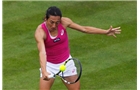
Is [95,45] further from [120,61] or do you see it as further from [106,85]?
[106,85]

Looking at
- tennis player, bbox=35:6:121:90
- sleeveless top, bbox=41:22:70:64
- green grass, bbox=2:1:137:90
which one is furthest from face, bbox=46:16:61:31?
green grass, bbox=2:1:137:90

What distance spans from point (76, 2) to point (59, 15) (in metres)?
9.28

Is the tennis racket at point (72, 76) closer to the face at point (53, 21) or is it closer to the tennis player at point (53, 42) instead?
the tennis player at point (53, 42)

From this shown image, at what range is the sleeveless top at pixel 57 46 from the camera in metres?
14.4

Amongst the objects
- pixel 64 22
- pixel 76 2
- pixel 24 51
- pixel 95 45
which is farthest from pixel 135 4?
pixel 64 22

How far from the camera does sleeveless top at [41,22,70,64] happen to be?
47.2 ft

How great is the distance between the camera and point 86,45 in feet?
65.8

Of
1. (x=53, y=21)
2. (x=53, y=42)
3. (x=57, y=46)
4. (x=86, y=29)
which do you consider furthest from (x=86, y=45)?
(x=53, y=21)

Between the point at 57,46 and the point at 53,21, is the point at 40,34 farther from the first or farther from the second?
the point at 57,46

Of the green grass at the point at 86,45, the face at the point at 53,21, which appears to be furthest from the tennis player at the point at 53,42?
the green grass at the point at 86,45

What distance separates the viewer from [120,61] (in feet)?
62.3

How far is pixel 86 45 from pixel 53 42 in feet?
18.6

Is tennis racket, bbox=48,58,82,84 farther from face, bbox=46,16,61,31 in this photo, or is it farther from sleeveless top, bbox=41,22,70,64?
face, bbox=46,16,61,31

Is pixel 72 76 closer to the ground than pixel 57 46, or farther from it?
closer to the ground
